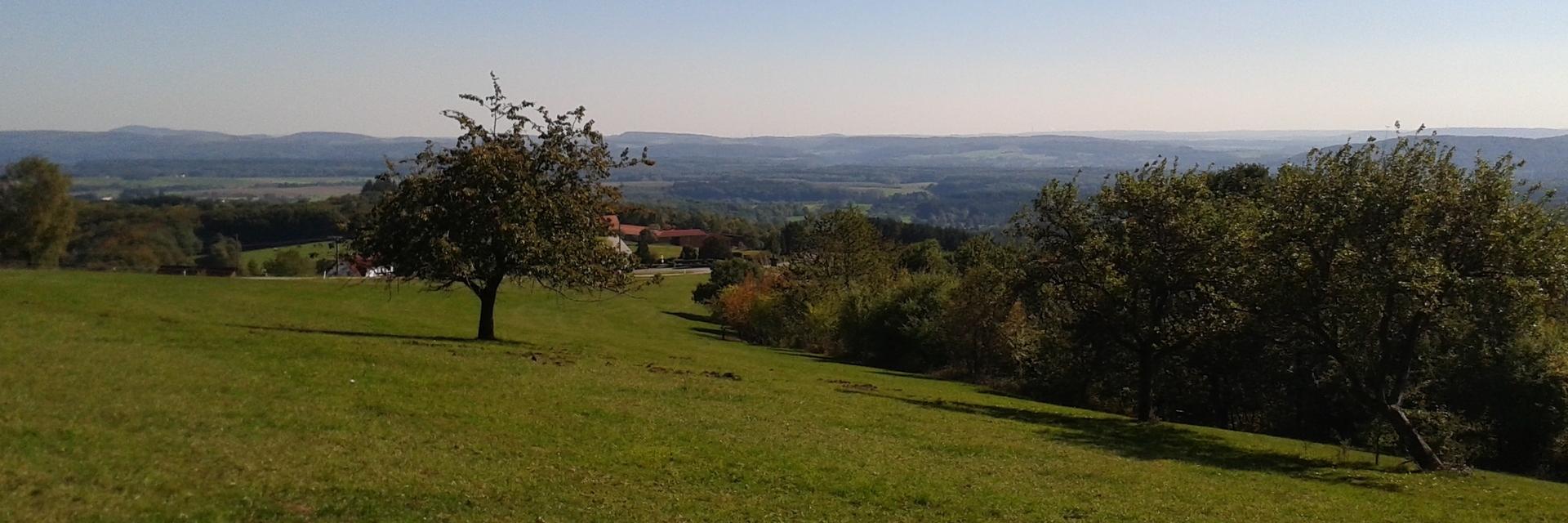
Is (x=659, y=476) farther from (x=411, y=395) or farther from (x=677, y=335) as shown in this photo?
(x=677, y=335)

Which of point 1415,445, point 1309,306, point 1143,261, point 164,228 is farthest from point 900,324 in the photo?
point 164,228

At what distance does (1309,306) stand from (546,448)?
2186cm

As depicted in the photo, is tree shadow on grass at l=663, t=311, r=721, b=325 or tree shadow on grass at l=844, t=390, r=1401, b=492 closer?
tree shadow on grass at l=844, t=390, r=1401, b=492

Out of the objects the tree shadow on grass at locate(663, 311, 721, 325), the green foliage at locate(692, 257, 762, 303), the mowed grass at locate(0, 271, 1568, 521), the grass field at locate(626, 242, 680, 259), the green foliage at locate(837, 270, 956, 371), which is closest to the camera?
the mowed grass at locate(0, 271, 1568, 521)

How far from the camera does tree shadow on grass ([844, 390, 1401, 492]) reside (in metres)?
25.9

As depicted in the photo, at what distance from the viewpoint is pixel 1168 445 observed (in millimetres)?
29734

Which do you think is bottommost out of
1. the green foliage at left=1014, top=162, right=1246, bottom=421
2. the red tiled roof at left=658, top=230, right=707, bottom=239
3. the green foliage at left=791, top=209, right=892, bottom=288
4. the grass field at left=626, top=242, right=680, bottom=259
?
the grass field at left=626, top=242, right=680, bottom=259

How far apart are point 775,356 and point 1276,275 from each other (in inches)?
1365

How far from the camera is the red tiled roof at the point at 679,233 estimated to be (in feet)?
575

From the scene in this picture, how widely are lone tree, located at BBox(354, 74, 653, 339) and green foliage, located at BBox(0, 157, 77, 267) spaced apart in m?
59.4

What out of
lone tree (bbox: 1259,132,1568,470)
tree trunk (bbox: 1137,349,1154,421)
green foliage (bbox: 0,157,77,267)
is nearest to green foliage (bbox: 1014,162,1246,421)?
tree trunk (bbox: 1137,349,1154,421)

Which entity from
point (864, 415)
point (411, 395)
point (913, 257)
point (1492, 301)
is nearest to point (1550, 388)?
point (1492, 301)

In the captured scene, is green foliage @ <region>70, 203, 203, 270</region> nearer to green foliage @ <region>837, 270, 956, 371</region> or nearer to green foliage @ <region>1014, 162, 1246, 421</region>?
green foliage @ <region>837, 270, 956, 371</region>

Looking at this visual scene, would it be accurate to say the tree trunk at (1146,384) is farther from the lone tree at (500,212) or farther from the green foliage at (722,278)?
the green foliage at (722,278)
